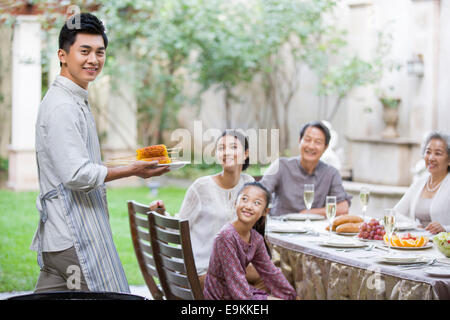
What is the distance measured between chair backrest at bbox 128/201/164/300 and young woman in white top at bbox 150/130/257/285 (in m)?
0.13

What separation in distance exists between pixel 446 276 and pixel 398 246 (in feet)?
1.62

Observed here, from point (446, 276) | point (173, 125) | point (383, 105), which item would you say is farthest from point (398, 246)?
point (173, 125)

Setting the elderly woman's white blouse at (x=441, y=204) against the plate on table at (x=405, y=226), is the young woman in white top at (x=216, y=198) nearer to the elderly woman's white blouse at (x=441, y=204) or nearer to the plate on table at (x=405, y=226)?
the plate on table at (x=405, y=226)

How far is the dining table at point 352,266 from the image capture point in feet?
7.34

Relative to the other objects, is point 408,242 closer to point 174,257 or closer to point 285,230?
point 285,230

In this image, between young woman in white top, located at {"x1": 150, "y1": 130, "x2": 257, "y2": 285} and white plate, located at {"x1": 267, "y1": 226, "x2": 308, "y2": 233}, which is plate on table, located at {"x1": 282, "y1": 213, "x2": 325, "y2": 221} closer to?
white plate, located at {"x1": 267, "y1": 226, "x2": 308, "y2": 233}

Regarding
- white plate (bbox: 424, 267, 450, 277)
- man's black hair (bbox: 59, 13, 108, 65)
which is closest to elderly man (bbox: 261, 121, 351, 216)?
white plate (bbox: 424, 267, 450, 277)

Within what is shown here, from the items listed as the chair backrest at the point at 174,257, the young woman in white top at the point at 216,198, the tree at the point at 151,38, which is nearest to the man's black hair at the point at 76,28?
the chair backrest at the point at 174,257

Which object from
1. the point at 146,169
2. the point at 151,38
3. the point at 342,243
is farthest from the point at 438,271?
the point at 151,38

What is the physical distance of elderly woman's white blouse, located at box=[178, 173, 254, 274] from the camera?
2996 millimetres

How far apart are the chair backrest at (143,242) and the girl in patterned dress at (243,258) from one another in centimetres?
48

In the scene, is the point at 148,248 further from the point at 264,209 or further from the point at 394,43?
the point at 394,43

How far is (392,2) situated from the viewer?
7801mm
